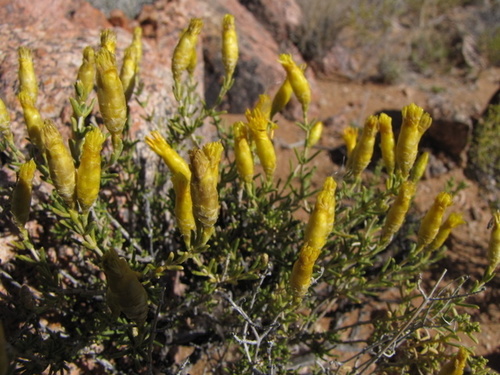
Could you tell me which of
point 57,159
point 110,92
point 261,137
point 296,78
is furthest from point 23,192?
point 296,78

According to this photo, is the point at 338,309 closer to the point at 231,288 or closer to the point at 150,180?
the point at 231,288

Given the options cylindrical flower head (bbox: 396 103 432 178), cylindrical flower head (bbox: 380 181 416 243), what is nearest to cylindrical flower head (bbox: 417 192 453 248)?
cylindrical flower head (bbox: 380 181 416 243)

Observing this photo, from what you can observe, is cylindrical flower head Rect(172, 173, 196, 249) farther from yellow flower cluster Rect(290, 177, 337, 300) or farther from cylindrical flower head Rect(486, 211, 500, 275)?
cylindrical flower head Rect(486, 211, 500, 275)

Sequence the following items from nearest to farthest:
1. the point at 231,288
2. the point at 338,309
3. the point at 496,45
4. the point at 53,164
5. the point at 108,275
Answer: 1. the point at 108,275
2. the point at 53,164
3. the point at 231,288
4. the point at 338,309
5. the point at 496,45

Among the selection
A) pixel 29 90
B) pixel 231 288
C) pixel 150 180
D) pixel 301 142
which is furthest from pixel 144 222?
pixel 301 142

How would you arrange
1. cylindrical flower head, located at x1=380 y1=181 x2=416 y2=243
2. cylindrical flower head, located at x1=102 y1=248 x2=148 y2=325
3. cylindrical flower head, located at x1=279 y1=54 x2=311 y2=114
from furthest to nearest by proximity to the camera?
cylindrical flower head, located at x1=279 y1=54 x2=311 y2=114
cylindrical flower head, located at x1=380 y1=181 x2=416 y2=243
cylindrical flower head, located at x1=102 y1=248 x2=148 y2=325

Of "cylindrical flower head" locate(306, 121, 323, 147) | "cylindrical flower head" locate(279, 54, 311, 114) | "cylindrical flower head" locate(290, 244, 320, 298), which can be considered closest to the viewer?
"cylindrical flower head" locate(290, 244, 320, 298)

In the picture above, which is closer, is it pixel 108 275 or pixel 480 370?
pixel 108 275
